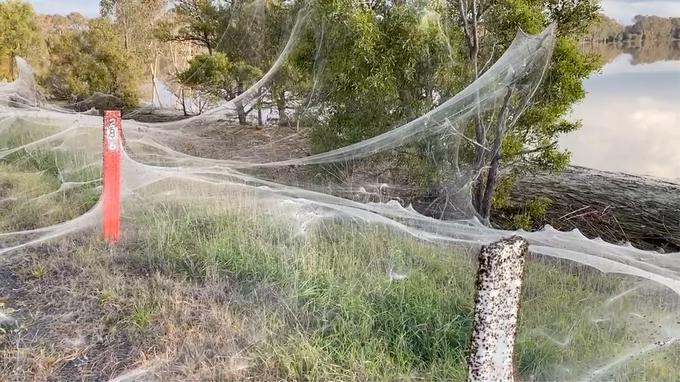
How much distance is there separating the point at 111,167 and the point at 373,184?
2671 millimetres

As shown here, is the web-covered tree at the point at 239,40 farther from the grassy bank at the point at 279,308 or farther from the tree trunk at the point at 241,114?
the grassy bank at the point at 279,308

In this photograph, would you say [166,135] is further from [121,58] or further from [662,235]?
[121,58]

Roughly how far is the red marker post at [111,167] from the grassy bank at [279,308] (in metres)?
0.23

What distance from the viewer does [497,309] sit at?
1.56 meters

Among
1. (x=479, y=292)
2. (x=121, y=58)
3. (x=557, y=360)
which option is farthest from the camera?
(x=121, y=58)

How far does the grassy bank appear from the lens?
102 inches

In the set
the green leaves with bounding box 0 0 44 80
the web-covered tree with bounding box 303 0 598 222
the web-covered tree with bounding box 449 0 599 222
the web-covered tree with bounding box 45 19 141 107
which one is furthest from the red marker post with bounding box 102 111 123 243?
the green leaves with bounding box 0 0 44 80

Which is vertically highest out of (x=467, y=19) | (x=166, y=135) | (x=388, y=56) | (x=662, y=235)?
(x=467, y=19)

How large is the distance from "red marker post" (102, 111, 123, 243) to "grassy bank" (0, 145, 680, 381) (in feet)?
0.76

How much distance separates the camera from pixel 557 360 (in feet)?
8.75

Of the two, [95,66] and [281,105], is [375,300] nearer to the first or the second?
[281,105]

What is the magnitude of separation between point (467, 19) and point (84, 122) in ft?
14.7

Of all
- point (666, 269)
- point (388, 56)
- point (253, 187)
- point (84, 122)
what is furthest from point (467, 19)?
point (84, 122)

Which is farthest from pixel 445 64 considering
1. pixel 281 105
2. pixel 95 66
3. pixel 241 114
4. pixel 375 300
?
pixel 95 66
